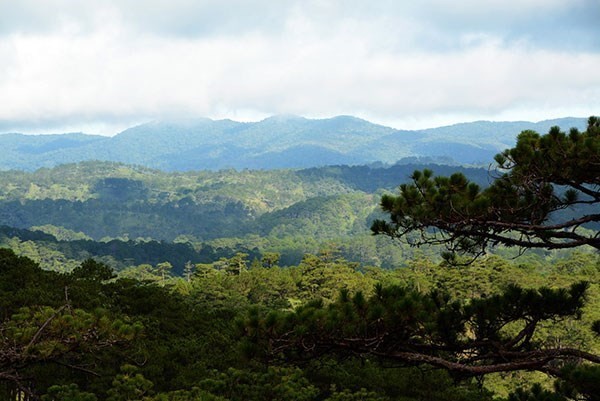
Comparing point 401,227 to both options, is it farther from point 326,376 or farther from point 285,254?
point 285,254

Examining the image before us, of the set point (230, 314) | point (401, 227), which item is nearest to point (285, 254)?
point (230, 314)

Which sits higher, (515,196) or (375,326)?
(515,196)

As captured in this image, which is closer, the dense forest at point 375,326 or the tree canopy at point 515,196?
the dense forest at point 375,326

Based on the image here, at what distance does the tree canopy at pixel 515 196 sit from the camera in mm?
6691

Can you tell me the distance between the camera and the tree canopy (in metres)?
6.69

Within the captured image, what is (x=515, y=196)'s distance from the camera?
7.07 metres

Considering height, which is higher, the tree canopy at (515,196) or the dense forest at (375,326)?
the tree canopy at (515,196)

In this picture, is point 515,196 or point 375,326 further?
point 515,196

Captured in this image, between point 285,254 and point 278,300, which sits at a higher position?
point 278,300

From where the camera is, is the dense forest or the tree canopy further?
the tree canopy

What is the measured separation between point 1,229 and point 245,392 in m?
123

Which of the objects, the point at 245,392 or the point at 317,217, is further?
the point at 317,217

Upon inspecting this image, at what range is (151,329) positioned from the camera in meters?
22.5

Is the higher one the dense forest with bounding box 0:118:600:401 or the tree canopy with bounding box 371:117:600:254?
the tree canopy with bounding box 371:117:600:254
